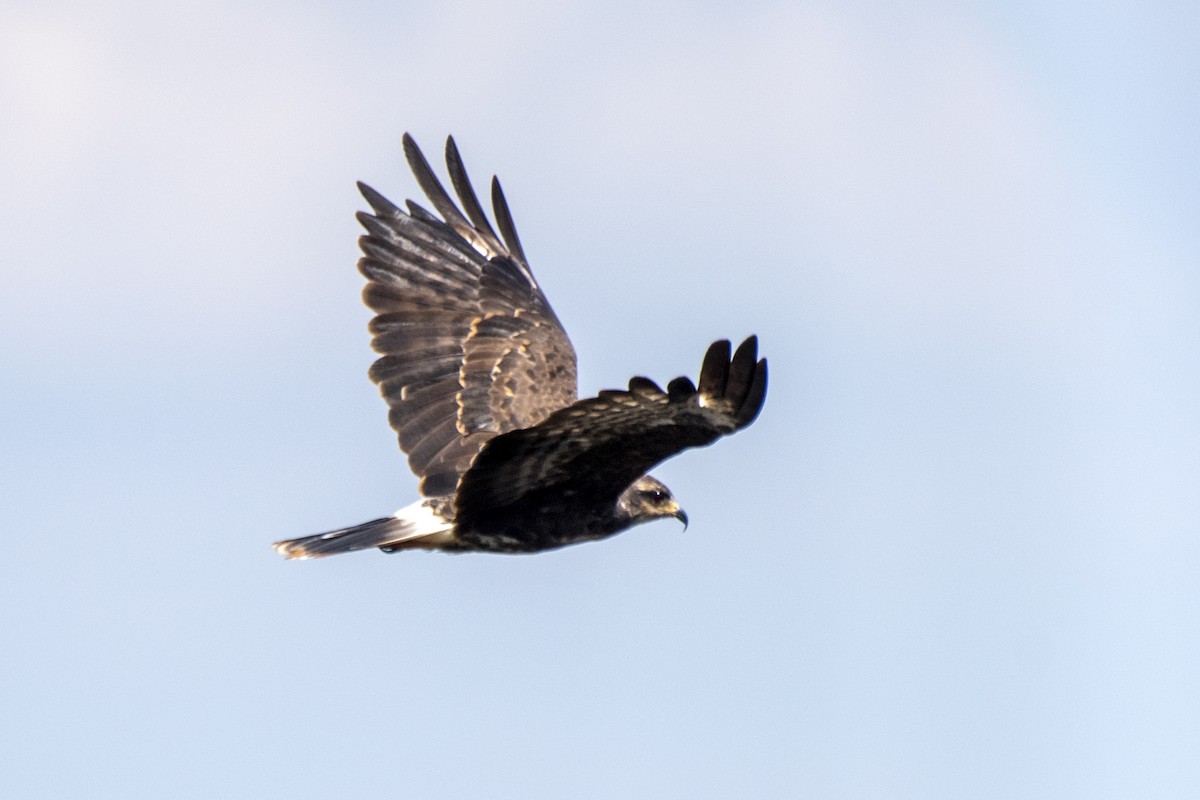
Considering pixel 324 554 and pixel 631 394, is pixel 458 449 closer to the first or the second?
pixel 324 554

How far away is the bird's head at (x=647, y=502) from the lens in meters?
10.2

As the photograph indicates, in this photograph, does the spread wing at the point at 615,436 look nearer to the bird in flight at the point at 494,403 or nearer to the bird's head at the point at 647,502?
the bird in flight at the point at 494,403

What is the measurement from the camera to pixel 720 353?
25.9 ft

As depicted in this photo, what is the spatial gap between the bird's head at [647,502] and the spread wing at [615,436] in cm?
63

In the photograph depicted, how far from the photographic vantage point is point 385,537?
9969 mm

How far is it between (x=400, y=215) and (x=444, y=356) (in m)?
1.25

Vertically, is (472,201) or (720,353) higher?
(472,201)

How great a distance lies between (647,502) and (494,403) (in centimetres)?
118

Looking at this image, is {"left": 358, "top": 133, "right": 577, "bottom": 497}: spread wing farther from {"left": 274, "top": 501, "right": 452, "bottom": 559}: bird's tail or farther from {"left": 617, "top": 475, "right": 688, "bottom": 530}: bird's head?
{"left": 617, "top": 475, "right": 688, "bottom": 530}: bird's head

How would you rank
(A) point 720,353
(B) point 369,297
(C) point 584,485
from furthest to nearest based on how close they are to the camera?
(B) point 369,297 → (C) point 584,485 → (A) point 720,353

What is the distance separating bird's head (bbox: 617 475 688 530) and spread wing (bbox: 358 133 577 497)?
2.48 ft

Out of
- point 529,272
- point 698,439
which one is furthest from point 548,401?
point 698,439

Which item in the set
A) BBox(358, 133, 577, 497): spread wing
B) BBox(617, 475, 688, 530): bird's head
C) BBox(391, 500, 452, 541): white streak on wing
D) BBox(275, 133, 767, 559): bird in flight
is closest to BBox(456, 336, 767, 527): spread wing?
BBox(275, 133, 767, 559): bird in flight

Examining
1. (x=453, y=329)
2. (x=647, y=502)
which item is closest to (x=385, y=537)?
(x=647, y=502)
